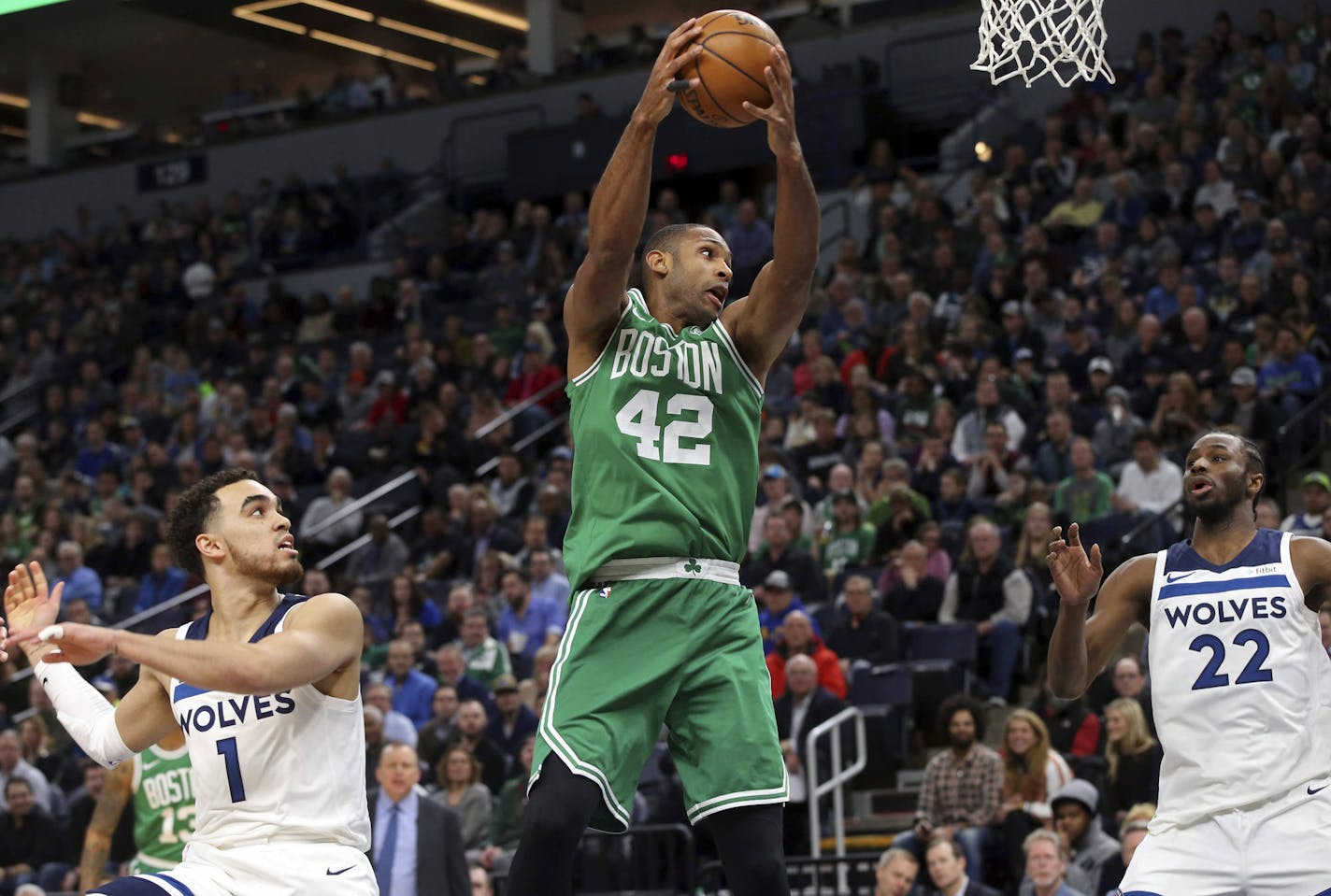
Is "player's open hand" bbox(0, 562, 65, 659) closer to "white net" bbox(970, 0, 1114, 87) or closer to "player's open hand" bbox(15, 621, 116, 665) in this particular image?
"player's open hand" bbox(15, 621, 116, 665)

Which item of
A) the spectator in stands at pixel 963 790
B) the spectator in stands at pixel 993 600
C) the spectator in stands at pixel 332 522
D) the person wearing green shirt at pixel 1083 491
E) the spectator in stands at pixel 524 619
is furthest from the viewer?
the spectator in stands at pixel 332 522

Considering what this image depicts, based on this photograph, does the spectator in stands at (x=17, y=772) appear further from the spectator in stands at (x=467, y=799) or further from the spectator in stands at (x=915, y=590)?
the spectator in stands at (x=915, y=590)

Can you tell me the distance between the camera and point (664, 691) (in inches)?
203

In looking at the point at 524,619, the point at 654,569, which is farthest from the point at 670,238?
the point at 524,619

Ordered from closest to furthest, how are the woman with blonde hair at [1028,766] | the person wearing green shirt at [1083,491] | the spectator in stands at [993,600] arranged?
the woman with blonde hair at [1028,766]
the spectator in stands at [993,600]
the person wearing green shirt at [1083,491]

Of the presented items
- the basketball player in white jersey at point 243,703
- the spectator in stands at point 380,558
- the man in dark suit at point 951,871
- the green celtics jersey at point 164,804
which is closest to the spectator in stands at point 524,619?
the spectator in stands at point 380,558

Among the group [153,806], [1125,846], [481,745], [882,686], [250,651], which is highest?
[250,651]

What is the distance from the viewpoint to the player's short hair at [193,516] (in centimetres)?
541

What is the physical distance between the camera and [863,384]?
15.4m

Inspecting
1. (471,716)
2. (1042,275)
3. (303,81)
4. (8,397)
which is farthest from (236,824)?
(303,81)

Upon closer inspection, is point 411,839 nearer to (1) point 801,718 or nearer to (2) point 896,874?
(2) point 896,874

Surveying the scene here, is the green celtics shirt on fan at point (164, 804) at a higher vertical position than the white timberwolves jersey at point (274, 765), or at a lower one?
lower

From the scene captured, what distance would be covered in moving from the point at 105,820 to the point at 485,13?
19.4 meters

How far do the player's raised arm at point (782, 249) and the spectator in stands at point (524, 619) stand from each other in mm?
8487
